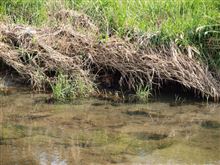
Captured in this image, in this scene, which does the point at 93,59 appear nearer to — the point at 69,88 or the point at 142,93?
the point at 69,88

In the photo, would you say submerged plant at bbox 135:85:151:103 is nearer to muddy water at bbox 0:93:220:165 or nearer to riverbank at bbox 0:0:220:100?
riverbank at bbox 0:0:220:100

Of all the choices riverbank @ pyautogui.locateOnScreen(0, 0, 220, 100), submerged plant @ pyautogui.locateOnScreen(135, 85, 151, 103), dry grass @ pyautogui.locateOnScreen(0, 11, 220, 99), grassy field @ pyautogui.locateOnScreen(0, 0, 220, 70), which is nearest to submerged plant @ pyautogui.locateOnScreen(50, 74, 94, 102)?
riverbank @ pyautogui.locateOnScreen(0, 0, 220, 100)

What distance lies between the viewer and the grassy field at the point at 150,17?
6703 millimetres

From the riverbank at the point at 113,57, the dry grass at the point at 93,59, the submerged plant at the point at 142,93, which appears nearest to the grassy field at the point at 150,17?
the riverbank at the point at 113,57

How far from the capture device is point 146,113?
6.07 meters

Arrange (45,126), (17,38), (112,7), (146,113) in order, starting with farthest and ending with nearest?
(112,7)
(17,38)
(146,113)
(45,126)

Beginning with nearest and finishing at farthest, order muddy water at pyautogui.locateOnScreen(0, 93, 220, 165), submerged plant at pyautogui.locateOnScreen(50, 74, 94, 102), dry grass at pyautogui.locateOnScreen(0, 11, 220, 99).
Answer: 1. muddy water at pyautogui.locateOnScreen(0, 93, 220, 165)
2. submerged plant at pyautogui.locateOnScreen(50, 74, 94, 102)
3. dry grass at pyautogui.locateOnScreen(0, 11, 220, 99)

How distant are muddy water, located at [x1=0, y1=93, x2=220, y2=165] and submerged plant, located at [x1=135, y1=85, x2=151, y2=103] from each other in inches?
5.8

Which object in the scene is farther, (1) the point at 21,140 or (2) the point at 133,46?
(2) the point at 133,46

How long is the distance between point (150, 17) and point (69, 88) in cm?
174

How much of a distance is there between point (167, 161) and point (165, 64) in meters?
2.12

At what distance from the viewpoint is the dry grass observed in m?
6.52

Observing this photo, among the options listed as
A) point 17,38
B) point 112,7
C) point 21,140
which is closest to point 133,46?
point 112,7

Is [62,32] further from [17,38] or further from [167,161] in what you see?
[167,161]
